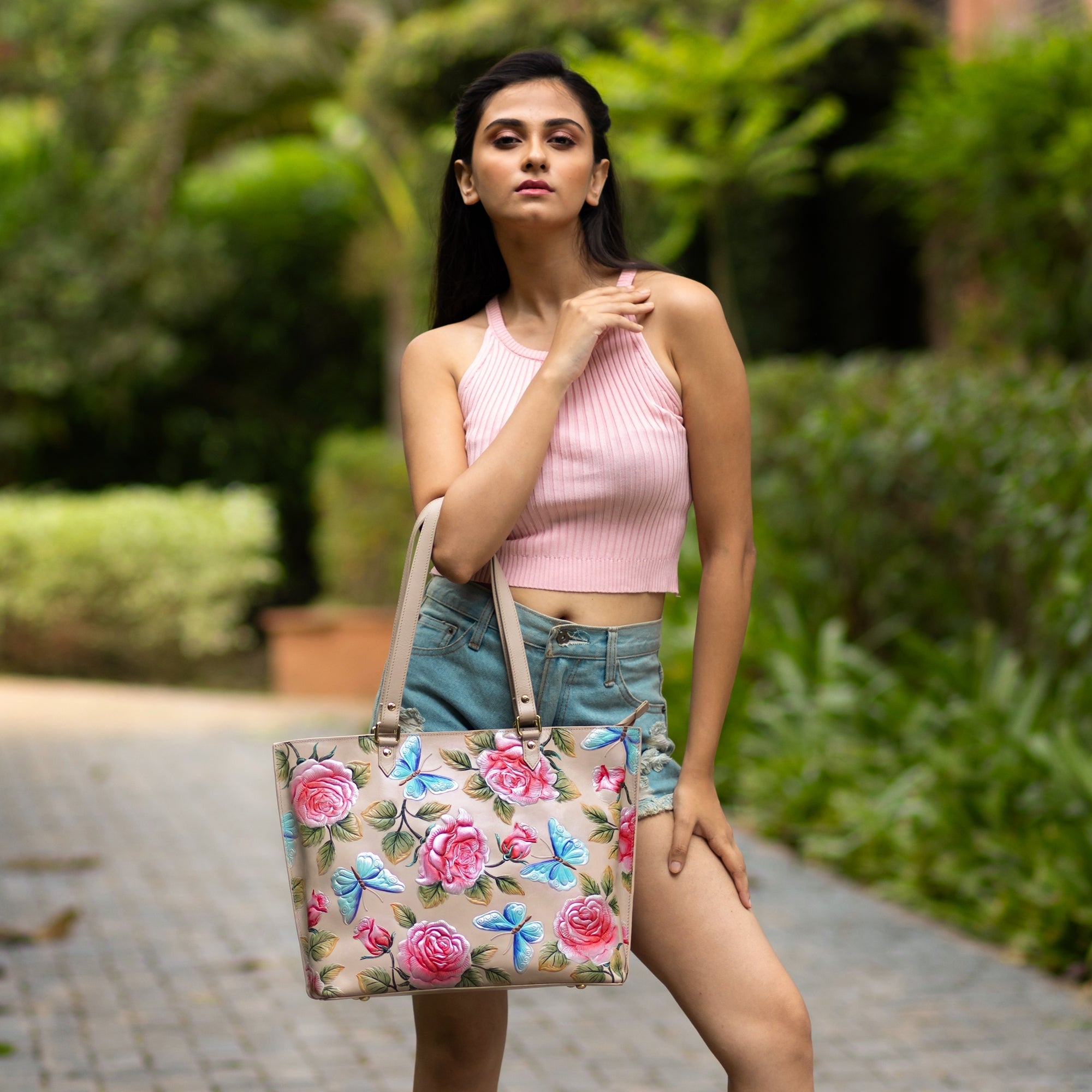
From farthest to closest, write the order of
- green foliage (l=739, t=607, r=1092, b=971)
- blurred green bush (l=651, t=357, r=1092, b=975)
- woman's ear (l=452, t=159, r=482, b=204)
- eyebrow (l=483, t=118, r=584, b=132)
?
1. blurred green bush (l=651, t=357, r=1092, b=975)
2. green foliage (l=739, t=607, r=1092, b=971)
3. woman's ear (l=452, t=159, r=482, b=204)
4. eyebrow (l=483, t=118, r=584, b=132)

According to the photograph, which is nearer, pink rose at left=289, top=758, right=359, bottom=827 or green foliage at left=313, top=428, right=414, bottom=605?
pink rose at left=289, top=758, right=359, bottom=827

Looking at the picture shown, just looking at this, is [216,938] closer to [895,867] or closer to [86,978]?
[86,978]

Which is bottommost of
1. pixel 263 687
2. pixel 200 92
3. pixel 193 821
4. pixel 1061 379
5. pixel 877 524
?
pixel 263 687

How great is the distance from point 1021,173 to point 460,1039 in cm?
627

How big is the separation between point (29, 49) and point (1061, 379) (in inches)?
497

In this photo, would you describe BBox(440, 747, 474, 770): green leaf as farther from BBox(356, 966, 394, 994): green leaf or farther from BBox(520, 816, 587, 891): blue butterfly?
BBox(356, 966, 394, 994): green leaf

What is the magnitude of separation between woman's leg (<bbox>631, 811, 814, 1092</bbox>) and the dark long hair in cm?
83

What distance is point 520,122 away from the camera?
2.11m

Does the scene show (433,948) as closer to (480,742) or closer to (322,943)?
(322,943)

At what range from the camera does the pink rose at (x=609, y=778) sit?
1930 millimetres

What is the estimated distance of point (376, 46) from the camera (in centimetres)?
1090

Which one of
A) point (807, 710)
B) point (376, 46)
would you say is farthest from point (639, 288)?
point (376, 46)

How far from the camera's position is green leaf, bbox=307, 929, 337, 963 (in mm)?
1917

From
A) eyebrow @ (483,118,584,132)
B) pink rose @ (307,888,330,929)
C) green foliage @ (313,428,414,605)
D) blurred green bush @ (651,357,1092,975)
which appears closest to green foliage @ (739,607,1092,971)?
blurred green bush @ (651,357,1092,975)
